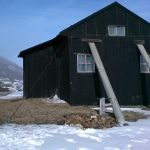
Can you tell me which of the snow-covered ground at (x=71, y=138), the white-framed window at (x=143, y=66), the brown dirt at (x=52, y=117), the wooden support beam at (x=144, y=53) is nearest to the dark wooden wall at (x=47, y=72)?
the wooden support beam at (x=144, y=53)

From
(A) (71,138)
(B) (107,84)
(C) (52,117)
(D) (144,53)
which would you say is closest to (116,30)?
(D) (144,53)

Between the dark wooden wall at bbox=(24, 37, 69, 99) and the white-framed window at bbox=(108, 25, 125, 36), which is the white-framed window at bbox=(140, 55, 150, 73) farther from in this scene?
the dark wooden wall at bbox=(24, 37, 69, 99)

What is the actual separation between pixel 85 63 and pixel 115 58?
193 cm

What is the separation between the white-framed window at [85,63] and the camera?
24.1m

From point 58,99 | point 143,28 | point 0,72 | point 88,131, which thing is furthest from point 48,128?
point 0,72

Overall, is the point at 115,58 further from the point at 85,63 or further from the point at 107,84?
the point at 107,84

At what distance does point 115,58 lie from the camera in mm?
24703

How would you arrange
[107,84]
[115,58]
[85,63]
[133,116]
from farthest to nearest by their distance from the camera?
[115,58] < [85,63] < [107,84] < [133,116]

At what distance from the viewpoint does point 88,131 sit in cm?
1434

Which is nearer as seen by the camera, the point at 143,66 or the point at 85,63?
the point at 85,63

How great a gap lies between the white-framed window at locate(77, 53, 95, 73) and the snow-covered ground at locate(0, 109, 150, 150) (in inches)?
354

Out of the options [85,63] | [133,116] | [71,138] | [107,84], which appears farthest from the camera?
[85,63]

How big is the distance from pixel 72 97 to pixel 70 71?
5.01 ft

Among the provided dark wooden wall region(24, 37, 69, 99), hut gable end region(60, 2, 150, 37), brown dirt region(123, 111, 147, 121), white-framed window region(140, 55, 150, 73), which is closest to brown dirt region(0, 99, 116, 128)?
brown dirt region(123, 111, 147, 121)
